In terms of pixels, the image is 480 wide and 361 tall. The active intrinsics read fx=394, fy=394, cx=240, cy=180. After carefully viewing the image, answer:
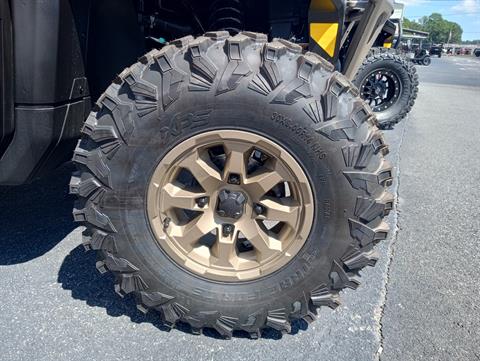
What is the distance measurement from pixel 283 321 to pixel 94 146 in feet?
4.14

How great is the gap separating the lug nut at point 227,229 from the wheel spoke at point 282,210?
167 millimetres

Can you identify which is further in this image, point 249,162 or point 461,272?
point 461,272

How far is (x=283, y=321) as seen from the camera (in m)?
1.98

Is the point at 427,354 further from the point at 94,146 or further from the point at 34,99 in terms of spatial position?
the point at 34,99

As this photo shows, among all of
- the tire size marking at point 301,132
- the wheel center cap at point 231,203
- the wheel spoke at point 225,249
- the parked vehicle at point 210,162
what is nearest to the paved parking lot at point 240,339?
the parked vehicle at point 210,162

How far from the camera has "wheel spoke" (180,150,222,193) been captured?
6.34 feet

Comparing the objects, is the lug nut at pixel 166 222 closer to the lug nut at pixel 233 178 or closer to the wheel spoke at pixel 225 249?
the wheel spoke at pixel 225 249

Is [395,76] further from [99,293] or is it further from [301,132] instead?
[99,293]

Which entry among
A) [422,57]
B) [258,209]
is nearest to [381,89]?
[258,209]

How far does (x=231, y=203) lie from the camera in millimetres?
1980

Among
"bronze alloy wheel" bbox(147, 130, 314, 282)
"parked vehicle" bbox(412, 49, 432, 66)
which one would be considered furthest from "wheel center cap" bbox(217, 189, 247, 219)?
"parked vehicle" bbox(412, 49, 432, 66)

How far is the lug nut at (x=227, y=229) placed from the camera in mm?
2041

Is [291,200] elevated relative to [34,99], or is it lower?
lower

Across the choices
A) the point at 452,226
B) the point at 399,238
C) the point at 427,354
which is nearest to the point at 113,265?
the point at 427,354
